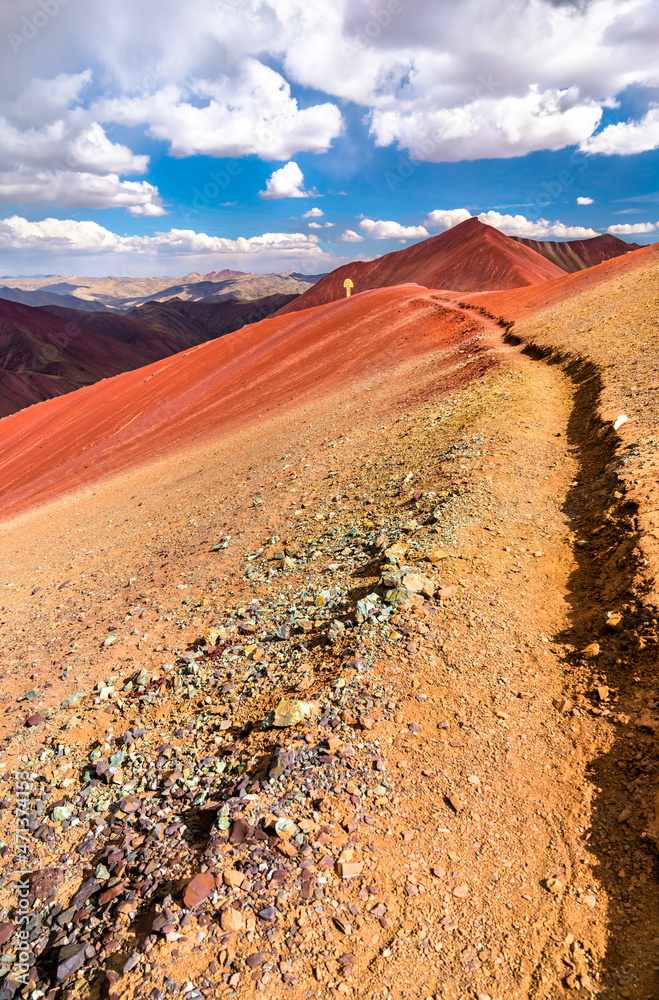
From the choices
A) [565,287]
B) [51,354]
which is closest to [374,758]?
[565,287]

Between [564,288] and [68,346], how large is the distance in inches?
4904

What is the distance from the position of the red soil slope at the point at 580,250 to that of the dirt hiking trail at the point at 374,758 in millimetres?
144567

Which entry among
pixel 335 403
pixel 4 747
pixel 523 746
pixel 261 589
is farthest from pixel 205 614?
pixel 335 403

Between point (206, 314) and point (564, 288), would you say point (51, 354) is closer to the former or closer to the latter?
point (206, 314)

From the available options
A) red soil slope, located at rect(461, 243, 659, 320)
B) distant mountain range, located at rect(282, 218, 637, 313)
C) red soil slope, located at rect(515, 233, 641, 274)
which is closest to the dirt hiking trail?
red soil slope, located at rect(461, 243, 659, 320)

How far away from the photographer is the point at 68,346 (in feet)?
393

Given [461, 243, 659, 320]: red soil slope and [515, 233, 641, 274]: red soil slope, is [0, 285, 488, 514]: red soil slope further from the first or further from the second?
[515, 233, 641, 274]: red soil slope

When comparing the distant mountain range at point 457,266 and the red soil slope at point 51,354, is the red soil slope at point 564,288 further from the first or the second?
the red soil slope at point 51,354

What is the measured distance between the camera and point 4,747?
5.70 metres

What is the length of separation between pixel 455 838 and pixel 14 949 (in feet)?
10.3

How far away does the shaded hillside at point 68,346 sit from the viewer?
9806 cm

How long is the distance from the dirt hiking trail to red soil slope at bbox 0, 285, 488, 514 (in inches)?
A: 377

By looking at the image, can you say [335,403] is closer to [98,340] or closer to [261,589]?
[261,589]

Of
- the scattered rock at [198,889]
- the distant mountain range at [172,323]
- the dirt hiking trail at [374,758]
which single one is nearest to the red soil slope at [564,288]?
the dirt hiking trail at [374,758]
